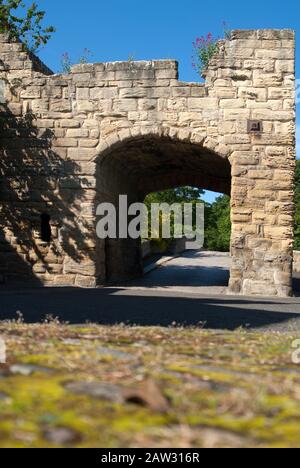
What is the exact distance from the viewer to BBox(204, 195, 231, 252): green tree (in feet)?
141

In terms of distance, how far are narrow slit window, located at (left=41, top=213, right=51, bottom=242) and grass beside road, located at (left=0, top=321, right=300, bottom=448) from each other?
8151 millimetres

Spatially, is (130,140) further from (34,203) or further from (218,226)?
(218,226)

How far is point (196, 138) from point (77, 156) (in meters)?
2.44

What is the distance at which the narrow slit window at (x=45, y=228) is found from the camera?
11250 mm

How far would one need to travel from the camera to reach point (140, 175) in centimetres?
1504

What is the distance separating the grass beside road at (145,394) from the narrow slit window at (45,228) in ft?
26.7

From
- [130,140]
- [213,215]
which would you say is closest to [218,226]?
[213,215]

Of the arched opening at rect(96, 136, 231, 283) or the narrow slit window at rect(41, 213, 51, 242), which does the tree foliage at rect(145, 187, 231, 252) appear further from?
the narrow slit window at rect(41, 213, 51, 242)

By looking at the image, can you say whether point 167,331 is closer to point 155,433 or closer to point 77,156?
point 155,433

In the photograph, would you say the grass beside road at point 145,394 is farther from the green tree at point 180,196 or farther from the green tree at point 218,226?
the green tree at point 218,226

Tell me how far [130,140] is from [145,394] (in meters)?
9.46

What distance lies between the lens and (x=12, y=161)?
1130 cm

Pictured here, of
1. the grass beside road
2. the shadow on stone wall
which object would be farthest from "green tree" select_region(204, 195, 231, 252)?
the grass beside road

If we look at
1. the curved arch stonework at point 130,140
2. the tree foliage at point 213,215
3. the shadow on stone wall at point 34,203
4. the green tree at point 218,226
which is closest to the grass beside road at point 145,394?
the curved arch stonework at point 130,140
